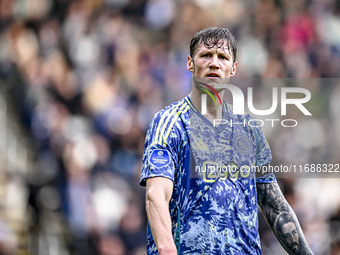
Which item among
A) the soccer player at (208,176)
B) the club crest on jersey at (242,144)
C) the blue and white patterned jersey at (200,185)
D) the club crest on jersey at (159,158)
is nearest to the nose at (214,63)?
the soccer player at (208,176)

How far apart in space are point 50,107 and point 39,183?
0.85 metres

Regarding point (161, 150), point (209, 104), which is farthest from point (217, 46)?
point (161, 150)

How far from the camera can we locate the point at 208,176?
3188 mm

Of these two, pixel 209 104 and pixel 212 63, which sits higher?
pixel 212 63

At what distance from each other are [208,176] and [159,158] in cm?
28

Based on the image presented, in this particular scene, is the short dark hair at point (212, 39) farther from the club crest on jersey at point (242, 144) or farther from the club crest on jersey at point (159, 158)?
the club crest on jersey at point (159, 158)

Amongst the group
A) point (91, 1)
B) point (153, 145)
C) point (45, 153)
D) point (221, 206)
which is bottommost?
point (221, 206)

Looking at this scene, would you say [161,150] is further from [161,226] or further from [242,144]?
[242,144]

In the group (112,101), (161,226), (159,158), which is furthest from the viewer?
(112,101)

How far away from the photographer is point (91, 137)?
22.0 feet

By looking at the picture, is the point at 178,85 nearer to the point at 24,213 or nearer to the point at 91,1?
the point at 91,1

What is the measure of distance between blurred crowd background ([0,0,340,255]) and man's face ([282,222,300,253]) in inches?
120

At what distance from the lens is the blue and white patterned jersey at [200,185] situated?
123 inches

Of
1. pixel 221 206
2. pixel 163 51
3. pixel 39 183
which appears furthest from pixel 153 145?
pixel 163 51
